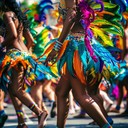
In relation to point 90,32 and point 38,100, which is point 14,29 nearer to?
point 90,32

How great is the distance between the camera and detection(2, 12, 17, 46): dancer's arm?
6.96 metres

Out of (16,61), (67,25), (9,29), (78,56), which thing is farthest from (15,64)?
(67,25)

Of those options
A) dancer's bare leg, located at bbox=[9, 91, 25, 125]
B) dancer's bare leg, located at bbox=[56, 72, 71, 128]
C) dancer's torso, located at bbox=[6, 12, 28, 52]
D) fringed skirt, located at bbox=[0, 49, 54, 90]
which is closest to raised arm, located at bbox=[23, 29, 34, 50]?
dancer's torso, located at bbox=[6, 12, 28, 52]

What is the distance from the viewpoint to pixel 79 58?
583 cm

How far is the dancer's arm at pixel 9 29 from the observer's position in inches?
274

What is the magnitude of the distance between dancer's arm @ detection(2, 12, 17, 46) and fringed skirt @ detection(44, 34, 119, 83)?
44.1 inches

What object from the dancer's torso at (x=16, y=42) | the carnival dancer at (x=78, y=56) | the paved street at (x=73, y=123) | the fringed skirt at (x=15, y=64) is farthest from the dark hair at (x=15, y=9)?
the paved street at (x=73, y=123)

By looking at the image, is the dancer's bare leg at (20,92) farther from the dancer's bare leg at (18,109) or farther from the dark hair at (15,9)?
the dark hair at (15,9)

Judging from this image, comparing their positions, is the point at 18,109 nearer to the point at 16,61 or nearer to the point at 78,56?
the point at 16,61

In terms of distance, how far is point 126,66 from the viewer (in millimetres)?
8430

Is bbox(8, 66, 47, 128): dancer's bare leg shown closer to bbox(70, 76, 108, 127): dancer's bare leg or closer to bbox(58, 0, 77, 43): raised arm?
bbox(70, 76, 108, 127): dancer's bare leg

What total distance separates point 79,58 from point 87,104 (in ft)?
1.67

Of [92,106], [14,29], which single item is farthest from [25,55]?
[92,106]

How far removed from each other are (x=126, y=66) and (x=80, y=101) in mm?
2815
